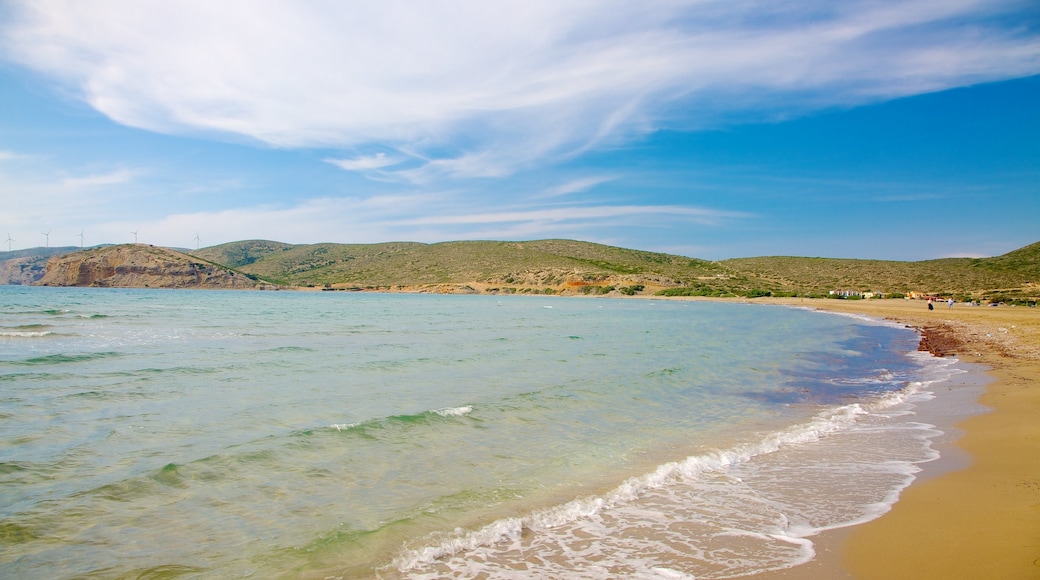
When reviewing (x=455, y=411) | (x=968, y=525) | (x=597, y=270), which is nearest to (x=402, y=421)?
(x=455, y=411)

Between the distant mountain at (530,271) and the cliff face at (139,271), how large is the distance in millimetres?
195

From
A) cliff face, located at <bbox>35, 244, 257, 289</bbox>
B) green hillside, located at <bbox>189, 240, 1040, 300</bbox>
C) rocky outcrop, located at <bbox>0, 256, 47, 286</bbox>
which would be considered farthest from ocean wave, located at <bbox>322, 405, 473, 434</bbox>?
rocky outcrop, located at <bbox>0, 256, 47, 286</bbox>

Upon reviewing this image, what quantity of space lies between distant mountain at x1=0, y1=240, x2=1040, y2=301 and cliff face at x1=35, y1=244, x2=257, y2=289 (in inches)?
7.7

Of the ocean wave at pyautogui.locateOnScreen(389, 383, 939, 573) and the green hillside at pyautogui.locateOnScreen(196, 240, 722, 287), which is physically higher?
the green hillside at pyautogui.locateOnScreen(196, 240, 722, 287)

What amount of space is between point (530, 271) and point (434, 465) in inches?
3938

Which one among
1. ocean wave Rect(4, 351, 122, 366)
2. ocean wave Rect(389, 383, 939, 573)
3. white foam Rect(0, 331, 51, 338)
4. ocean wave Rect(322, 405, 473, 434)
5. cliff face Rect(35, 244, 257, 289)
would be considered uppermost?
cliff face Rect(35, 244, 257, 289)

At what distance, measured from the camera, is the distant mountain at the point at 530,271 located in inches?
3349

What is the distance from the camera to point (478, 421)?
916cm

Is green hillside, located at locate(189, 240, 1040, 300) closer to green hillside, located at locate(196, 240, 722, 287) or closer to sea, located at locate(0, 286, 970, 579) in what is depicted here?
green hillside, located at locate(196, 240, 722, 287)

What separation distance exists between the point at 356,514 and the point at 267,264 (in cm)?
13485

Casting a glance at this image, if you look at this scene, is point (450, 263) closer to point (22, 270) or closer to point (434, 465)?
point (22, 270)

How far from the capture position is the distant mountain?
85062 mm

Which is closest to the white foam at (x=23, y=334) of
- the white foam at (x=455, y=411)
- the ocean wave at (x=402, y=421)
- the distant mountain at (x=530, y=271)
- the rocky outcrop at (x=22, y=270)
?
the ocean wave at (x=402, y=421)

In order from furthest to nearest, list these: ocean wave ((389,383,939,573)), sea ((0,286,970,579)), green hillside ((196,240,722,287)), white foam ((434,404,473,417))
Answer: green hillside ((196,240,722,287))
white foam ((434,404,473,417))
ocean wave ((389,383,939,573))
sea ((0,286,970,579))
